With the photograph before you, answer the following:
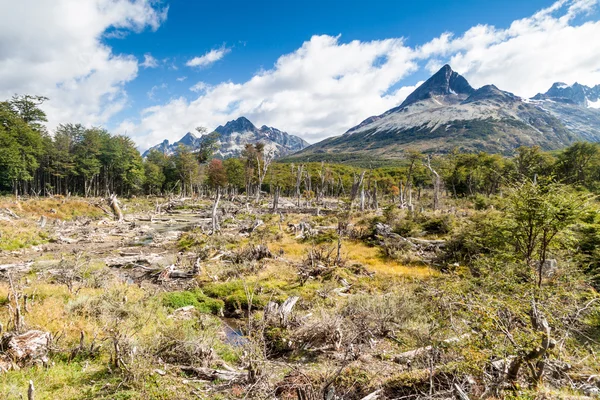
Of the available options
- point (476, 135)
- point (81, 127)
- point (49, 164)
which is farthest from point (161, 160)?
point (476, 135)

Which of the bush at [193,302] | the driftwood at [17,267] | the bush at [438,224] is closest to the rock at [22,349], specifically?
the bush at [193,302]

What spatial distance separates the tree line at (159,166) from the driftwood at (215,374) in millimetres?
32115

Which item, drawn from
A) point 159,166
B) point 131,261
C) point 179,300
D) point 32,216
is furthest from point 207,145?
point 179,300

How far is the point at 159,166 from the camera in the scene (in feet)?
272

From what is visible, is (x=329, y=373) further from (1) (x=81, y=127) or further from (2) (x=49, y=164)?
(1) (x=81, y=127)

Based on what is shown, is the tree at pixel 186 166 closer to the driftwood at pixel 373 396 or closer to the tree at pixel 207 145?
the tree at pixel 207 145

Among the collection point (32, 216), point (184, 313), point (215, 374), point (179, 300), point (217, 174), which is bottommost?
point (184, 313)

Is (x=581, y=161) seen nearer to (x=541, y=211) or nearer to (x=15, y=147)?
(x=541, y=211)

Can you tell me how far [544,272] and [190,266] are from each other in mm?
17077

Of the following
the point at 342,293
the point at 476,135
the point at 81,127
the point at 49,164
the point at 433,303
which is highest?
the point at 476,135

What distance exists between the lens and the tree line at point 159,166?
46.5 meters

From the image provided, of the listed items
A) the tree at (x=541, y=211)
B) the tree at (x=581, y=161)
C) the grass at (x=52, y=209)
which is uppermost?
the tree at (x=581, y=161)

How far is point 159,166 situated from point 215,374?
3371 inches

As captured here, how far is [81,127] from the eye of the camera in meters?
62.9
